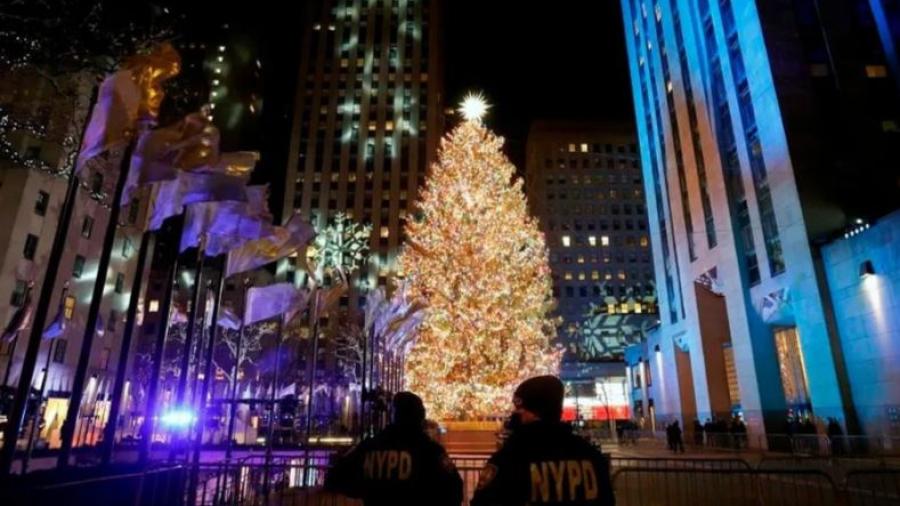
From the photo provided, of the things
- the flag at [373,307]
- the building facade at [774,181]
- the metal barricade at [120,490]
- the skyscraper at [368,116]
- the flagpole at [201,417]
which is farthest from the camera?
the skyscraper at [368,116]

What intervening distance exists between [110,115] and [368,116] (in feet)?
266

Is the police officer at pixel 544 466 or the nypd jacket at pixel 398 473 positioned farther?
the nypd jacket at pixel 398 473

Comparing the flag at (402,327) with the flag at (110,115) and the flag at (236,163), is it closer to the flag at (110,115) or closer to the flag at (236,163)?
the flag at (236,163)

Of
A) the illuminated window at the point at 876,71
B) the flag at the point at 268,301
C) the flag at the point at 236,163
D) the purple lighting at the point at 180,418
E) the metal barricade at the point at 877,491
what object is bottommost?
the metal barricade at the point at 877,491

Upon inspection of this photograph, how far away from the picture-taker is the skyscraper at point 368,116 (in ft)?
267

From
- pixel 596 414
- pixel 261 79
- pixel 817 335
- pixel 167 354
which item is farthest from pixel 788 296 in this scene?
pixel 261 79

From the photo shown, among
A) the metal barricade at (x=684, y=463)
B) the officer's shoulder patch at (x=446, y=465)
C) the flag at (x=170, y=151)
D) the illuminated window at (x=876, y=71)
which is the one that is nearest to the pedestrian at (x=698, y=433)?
the metal barricade at (x=684, y=463)

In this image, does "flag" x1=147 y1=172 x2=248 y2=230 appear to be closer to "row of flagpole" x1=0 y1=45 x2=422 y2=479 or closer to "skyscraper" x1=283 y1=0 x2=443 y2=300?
"row of flagpole" x1=0 y1=45 x2=422 y2=479

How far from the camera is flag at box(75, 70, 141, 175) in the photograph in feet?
24.8

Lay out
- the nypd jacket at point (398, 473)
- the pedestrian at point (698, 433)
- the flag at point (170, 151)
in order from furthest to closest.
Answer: the pedestrian at point (698, 433) → the flag at point (170, 151) → the nypd jacket at point (398, 473)

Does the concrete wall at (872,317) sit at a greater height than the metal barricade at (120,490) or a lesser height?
greater

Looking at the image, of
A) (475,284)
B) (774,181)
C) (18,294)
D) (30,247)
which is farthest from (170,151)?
(30,247)

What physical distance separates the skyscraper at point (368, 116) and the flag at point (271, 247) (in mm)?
63892

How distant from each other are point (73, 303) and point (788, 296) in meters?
41.4
